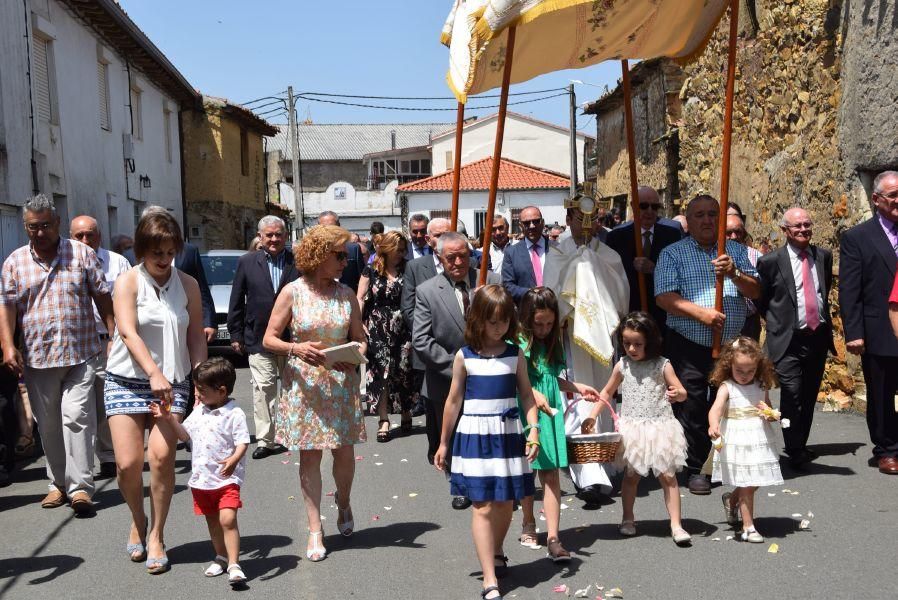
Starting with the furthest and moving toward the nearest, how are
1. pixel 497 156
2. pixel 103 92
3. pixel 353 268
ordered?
1. pixel 103 92
2. pixel 353 268
3. pixel 497 156

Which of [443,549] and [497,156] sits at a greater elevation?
[497,156]

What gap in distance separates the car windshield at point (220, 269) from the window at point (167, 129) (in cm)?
1089

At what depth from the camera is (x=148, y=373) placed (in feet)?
18.0

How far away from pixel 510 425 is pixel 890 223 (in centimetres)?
413

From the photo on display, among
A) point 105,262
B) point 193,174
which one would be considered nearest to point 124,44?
point 193,174

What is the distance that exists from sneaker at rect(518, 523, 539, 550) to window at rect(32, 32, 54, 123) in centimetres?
1320

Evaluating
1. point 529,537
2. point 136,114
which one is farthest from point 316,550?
point 136,114

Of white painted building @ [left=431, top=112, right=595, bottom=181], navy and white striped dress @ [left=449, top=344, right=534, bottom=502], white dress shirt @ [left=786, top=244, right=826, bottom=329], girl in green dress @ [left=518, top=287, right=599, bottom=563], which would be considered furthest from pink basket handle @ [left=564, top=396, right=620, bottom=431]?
white painted building @ [left=431, top=112, right=595, bottom=181]

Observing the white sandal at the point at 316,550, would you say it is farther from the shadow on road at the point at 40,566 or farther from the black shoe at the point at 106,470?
the black shoe at the point at 106,470

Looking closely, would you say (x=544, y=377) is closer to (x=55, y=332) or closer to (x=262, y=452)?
(x=55, y=332)

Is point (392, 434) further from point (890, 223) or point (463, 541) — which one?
point (890, 223)

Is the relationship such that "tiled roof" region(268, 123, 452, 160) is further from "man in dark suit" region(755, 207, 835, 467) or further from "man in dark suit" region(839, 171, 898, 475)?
"man in dark suit" region(839, 171, 898, 475)

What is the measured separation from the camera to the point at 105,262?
8375mm

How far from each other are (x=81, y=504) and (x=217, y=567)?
189 cm
